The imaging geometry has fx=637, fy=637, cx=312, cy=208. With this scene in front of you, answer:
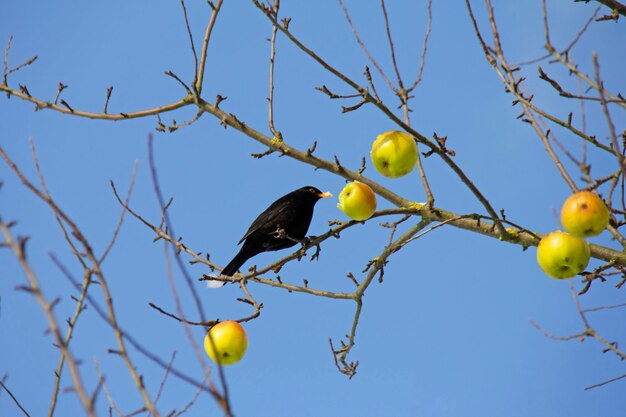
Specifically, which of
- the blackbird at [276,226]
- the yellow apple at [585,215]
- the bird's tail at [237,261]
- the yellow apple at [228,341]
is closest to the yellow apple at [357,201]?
the yellow apple at [228,341]

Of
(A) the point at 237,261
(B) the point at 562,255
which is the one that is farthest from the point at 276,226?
(B) the point at 562,255

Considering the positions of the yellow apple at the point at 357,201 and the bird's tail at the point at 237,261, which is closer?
the yellow apple at the point at 357,201

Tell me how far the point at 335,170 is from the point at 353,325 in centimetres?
98

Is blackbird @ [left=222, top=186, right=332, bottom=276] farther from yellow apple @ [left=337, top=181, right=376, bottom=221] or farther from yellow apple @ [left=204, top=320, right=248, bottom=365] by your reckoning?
yellow apple @ [left=204, top=320, right=248, bottom=365]

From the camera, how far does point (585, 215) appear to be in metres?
2.69

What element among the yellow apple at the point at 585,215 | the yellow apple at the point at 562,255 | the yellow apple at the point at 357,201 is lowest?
the yellow apple at the point at 562,255

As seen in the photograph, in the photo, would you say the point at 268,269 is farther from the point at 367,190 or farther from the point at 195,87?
the point at 195,87

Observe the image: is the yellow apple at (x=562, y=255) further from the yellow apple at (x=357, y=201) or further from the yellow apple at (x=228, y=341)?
the yellow apple at (x=228, y=341)

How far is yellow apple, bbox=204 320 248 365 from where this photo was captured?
304cm

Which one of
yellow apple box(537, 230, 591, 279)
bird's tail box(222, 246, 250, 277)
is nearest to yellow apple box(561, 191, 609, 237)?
yellow apple box(537, 230, 591, 279)

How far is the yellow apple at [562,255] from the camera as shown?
2.70 metres

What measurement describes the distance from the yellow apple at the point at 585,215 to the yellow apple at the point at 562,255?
46mm

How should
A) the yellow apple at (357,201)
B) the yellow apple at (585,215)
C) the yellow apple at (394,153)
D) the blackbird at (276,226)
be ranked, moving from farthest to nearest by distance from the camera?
the blackbird at (276,226) → the yellow apple at (357,201) → the yellow apple at (394,153) → the yellow apple at (585,215)

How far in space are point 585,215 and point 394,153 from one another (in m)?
0.88
